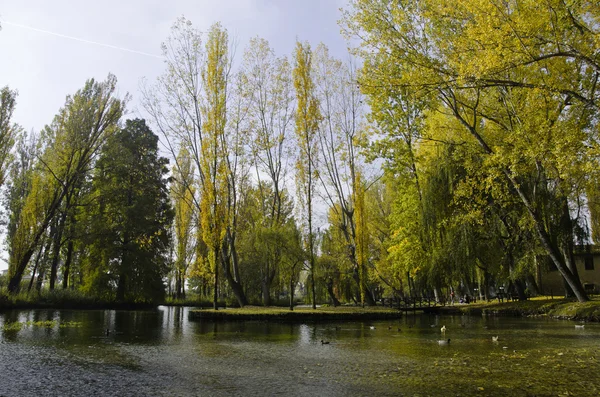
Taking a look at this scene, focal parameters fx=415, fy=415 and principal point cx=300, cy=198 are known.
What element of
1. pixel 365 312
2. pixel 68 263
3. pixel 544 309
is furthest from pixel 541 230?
pixel 68 263

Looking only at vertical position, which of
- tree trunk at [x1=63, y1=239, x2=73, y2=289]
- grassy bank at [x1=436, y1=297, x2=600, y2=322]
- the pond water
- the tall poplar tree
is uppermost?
the tall poplar tree

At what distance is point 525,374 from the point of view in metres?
5.96

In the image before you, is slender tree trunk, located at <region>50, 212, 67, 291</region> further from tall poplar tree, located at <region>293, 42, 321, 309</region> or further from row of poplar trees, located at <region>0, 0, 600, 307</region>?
tall poplar tree, located at <region>293, 42, 321, 309</region>

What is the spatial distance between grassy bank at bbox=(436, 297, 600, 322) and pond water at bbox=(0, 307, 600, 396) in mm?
5130

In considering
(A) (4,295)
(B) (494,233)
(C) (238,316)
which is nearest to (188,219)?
(A) (4,295)

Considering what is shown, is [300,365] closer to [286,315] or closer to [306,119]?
[286,315]

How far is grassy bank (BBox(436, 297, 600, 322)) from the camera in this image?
597 inches

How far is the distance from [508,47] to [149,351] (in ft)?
32.3

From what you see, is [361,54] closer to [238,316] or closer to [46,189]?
[238,316]

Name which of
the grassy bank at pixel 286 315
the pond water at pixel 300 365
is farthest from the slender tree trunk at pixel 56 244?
the pond water at pixel 300 365

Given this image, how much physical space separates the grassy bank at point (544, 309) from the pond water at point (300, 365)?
16.8ft

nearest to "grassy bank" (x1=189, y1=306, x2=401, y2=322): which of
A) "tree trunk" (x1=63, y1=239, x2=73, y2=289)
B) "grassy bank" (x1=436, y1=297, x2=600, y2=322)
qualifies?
"grassy bank" (x1=436, y1=297, x2=600, y2=322)

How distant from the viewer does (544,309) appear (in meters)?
18.5

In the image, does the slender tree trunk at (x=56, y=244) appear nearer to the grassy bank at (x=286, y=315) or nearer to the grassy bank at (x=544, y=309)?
the grassy bank at (x=286, y=315)
